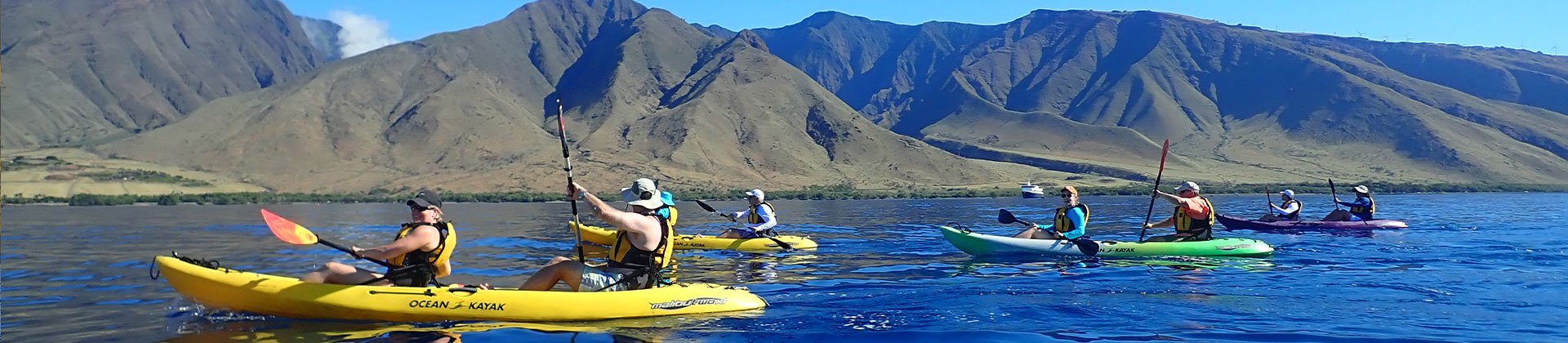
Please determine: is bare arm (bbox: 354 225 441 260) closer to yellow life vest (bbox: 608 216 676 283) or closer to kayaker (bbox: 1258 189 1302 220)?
yellow life vest (bbox: 608 216 676 283)

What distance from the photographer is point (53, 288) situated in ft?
65.4

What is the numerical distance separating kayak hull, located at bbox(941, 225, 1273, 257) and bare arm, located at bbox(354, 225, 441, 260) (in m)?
14.9

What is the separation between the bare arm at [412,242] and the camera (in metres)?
13.7

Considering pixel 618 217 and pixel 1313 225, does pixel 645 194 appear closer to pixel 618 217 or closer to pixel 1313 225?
pixel 618 217

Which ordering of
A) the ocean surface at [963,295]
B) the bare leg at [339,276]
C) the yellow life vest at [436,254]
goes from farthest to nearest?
the bare leg at [339,276] < the yellow life vest at [436,254] < the ocean surface at [963,295]

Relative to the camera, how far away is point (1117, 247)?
977 inches

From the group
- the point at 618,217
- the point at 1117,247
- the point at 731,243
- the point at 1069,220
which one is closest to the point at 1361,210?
the point at 1117,247

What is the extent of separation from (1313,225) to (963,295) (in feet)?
82.1

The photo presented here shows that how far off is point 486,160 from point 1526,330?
162m

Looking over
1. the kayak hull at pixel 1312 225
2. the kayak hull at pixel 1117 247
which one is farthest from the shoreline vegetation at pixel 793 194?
the kayak hull at pixel 1117 247

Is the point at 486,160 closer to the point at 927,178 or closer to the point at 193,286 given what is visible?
the point at 927,178

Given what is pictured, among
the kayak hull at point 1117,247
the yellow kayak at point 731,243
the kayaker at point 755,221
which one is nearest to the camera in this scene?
the kayak hull at point 1117,247

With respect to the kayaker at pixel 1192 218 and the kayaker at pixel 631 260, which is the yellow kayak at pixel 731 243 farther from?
the kayaker at pixel 631 260

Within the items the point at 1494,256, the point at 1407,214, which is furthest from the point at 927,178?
the point at 1494,256
